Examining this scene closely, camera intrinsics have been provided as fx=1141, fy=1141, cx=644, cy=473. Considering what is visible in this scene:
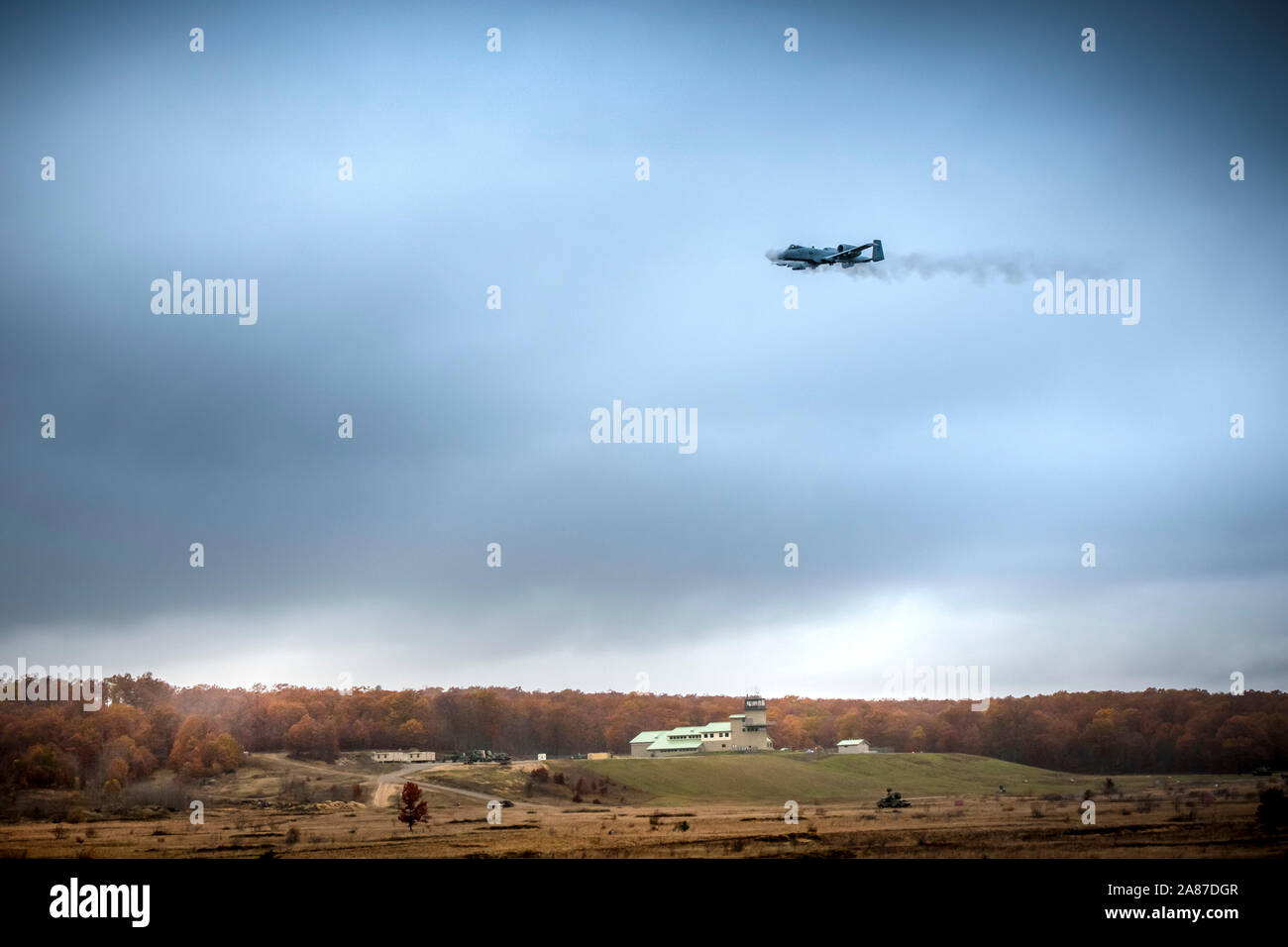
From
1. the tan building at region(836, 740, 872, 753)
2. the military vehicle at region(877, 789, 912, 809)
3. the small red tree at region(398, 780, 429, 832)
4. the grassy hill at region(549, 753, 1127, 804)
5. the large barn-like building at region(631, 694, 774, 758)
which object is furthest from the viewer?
the tan building at region(836, 740, 872, 753)

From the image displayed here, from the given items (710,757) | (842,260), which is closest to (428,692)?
(710,757)

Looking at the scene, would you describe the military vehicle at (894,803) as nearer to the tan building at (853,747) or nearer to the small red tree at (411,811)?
the small red tree at (411,811)

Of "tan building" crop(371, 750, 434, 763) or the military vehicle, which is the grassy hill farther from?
"tan building" crop(371, 750, 434, 763)

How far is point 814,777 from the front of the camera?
13800 centimetres

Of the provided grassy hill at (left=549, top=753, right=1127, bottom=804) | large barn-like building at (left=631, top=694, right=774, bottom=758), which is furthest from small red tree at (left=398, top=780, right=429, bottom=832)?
large barn-like building at (left=631, top=694, right=774, bottom=758)

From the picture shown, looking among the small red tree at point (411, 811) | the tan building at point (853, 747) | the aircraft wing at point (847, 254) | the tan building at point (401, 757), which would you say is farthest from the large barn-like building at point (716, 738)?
the aircraft wing at point (847, 254)

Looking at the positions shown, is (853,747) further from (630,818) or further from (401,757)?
(630,818)

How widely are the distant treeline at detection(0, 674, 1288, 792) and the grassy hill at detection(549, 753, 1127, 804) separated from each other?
19202 mm

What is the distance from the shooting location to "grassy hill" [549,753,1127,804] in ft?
414

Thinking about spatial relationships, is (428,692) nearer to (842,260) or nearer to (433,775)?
(433,775)

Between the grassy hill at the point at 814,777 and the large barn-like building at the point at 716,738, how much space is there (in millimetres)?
9186

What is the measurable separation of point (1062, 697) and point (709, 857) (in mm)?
149876

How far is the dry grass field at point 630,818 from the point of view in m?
68.6
